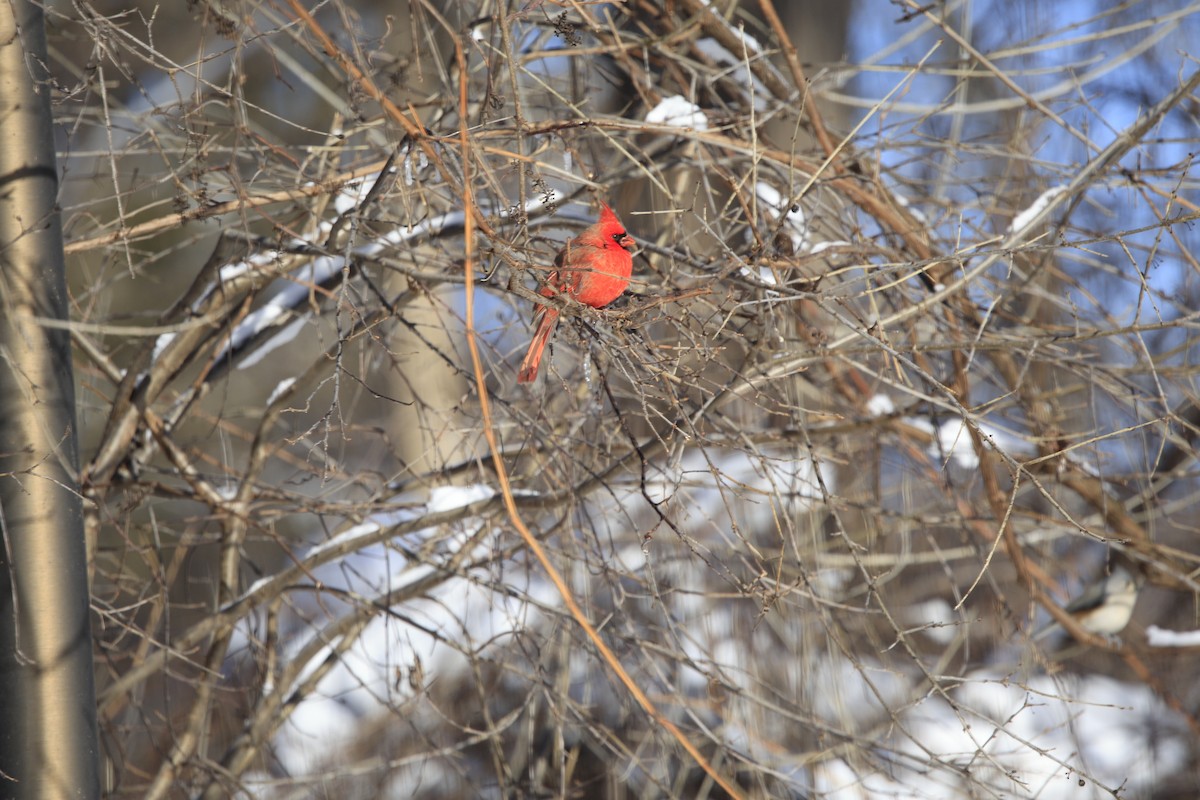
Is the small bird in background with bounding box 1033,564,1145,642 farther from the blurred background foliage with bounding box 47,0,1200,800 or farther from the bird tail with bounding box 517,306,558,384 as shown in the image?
the bird tail with bounding box 517,306,558,384

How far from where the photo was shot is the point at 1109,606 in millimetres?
4457

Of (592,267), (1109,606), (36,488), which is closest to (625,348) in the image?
(592,267)

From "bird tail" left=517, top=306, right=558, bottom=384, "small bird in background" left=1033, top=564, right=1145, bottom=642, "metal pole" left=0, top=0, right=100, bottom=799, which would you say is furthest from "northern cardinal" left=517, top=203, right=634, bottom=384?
"small bird in background" left=1033, top=564, right=1145, bottom=642

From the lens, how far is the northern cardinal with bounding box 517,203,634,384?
106 inches

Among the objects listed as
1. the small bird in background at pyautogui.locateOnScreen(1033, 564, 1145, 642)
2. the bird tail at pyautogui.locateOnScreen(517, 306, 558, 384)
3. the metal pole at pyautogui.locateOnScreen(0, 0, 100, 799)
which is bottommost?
the metal pole at pyautogui.locateOnScreen(0, 0, 100, 799)

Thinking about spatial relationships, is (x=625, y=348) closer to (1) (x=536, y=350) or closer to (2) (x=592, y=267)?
(2) (x=592, y=267)

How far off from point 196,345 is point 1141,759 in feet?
17.3

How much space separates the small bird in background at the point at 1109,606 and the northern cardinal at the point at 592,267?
2561mm

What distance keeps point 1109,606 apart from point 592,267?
2.97 meters

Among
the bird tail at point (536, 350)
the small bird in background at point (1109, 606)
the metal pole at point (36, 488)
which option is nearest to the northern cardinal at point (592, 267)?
the bird tail at point (536, 350)

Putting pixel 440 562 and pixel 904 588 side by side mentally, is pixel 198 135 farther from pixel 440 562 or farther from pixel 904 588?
pixel 904 588

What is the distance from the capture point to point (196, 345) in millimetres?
3371

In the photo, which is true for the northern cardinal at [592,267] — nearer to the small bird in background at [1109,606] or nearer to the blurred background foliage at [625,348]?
the blurred background foliage at [625,348]

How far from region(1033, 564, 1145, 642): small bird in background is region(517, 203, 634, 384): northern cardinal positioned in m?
2.56
